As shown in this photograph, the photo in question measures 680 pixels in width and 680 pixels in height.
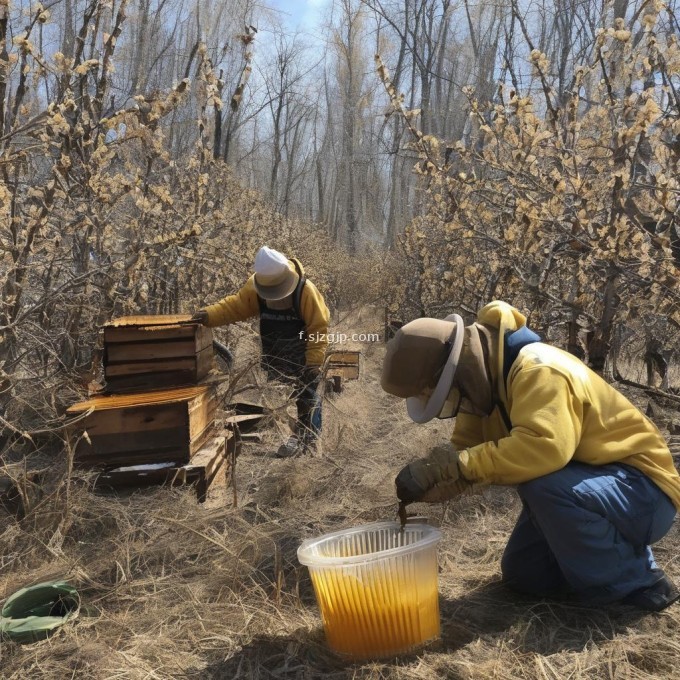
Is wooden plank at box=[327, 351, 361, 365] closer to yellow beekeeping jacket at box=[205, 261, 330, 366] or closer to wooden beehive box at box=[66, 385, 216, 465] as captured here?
yellow beekeeping jacket at box=[205, 261, 330, 366]

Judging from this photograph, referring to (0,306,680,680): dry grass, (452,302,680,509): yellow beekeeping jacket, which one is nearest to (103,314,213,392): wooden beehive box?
(0,306,680,680): dry grass

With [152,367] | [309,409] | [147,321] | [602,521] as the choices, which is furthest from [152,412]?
[602,521]

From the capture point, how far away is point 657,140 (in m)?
3.55

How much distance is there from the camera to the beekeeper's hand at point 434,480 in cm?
206

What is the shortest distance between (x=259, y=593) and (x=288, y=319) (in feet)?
7.99

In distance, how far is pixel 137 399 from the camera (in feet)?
11.5

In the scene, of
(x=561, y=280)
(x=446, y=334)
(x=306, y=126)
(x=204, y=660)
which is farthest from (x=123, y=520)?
(x=306, y=126)

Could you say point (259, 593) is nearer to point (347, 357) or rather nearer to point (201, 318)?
point (201, 318)

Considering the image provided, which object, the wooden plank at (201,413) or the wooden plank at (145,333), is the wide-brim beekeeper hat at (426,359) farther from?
the wooden plank at (145,333)

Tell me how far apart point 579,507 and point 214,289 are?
5679 millimetres

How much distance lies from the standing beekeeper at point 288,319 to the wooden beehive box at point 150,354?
46cm

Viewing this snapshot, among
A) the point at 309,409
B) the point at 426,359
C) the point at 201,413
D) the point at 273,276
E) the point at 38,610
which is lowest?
the point at 38,610

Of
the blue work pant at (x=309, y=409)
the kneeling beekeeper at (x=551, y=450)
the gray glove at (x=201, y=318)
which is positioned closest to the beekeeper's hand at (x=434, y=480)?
the kneeling beekeeper at (x=551, y=450)

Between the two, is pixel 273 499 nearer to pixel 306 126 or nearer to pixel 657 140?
pixel 657 140
